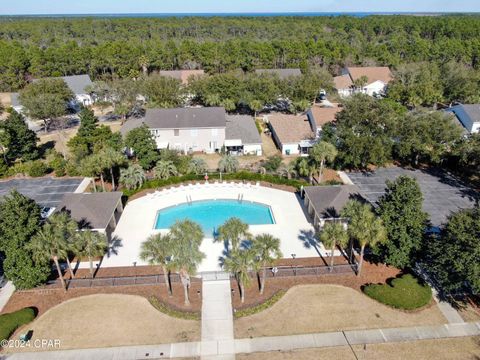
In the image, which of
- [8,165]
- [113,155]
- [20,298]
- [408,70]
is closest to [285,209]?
[113,155]

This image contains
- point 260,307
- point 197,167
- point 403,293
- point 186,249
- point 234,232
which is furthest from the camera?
point 197,167

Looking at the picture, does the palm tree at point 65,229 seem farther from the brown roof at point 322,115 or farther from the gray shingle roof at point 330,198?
the brown roof at point 322,115

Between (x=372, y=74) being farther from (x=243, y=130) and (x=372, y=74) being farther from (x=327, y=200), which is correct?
(x=327, y=200)

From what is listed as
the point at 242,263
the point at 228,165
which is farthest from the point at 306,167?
the point at 242,263

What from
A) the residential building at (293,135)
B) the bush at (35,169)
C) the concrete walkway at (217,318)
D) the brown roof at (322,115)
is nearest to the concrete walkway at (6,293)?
the concrete walkway at (217,318)

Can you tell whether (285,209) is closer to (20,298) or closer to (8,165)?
(20,298)

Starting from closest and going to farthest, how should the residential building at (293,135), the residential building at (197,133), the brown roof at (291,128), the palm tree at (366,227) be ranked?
the palm tree at (366,227) → the residential building at (197,133) → the residential building at (293,135) → the brown roof at (291,128)
